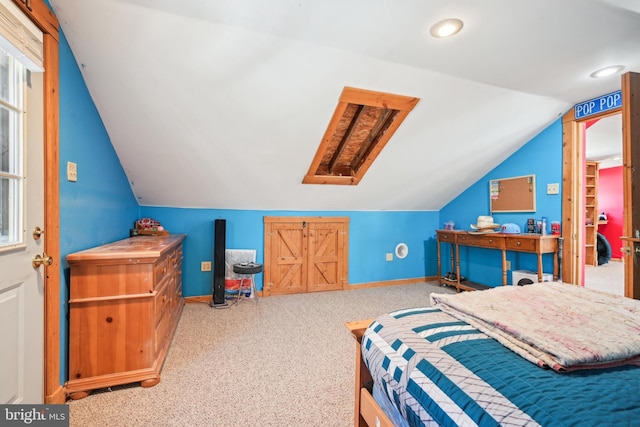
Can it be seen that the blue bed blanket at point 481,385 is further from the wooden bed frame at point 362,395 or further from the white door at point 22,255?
the white door at point 22,255

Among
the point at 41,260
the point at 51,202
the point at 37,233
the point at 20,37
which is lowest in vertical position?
the point at 41,260

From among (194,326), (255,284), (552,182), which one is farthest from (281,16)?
(552,182)

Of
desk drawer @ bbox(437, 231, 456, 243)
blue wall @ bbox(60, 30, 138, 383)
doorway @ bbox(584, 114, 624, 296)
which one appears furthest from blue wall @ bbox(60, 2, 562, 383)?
doorway @ bbox(584, 114, 624, 296)

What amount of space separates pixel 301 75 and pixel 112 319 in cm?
213

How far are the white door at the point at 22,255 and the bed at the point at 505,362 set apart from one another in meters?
1.58

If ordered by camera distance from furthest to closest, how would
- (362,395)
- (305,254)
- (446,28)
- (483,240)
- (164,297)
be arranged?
1. (305,254)
2. (483,240)
3. (164,297)
4. (446,28)
5. (362,395)

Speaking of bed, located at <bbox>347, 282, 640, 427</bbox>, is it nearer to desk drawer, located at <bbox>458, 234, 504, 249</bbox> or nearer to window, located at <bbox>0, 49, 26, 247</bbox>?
window, located at <bbox>0, 49, 26, 247</bbox>

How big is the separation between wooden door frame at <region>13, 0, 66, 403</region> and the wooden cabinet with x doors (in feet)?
7.56

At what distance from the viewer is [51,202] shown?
1.52m

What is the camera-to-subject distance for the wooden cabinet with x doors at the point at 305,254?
3.77m

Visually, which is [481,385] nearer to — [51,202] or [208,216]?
[51,202]

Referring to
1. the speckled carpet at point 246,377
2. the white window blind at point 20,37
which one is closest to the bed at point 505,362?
the speckled carpet at point 246,377

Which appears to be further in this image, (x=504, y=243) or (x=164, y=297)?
(x=504, y=243)

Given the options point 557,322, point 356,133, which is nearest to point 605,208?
point 356,133
